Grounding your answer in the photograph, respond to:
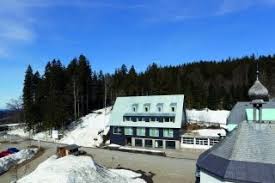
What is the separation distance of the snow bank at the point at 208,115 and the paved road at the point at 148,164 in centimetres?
2218

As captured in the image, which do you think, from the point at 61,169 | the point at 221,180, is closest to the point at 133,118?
the point at 61,169

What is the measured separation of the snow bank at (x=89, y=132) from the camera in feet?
184

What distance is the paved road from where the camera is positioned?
3206 cm

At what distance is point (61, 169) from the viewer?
27.6 metres

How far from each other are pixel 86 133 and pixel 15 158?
1883 centimetres

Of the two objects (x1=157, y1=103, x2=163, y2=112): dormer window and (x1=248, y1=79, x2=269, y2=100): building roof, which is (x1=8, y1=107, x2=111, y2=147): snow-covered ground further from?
(x1=248, y1=79, x2=269, y2=100): building roof

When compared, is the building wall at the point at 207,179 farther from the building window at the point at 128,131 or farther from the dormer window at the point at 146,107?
the dormer window at the point at 146,107

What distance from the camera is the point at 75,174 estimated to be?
2686 cm

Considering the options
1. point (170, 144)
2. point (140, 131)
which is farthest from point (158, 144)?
point (140, 131)

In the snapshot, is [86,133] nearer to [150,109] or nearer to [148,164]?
[150,109]

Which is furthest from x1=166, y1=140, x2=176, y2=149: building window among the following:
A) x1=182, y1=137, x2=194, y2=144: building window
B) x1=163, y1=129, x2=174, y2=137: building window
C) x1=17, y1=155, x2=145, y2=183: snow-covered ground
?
x1=17, y1=155, x2=145, y2=183: snow-covered ground

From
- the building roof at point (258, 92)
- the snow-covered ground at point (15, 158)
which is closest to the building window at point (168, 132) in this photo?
the snow-covered ground at point (15, 158)

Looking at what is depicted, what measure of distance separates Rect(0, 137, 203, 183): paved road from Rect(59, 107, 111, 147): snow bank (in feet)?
24.6

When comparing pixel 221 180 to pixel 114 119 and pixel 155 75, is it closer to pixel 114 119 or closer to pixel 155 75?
pixel 114 119
